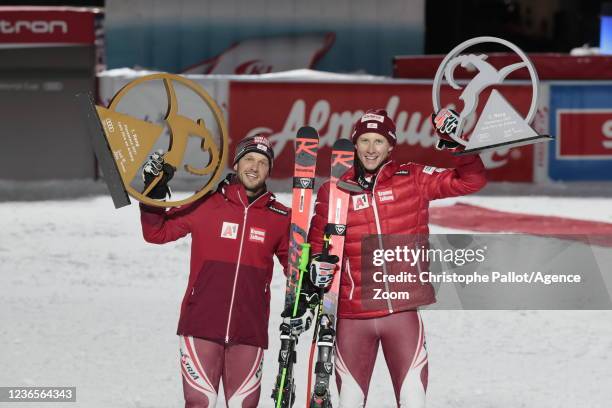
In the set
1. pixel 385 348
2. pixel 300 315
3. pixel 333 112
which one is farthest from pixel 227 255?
pixel 333 112

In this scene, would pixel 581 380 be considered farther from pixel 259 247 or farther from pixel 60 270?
pixel 60 270

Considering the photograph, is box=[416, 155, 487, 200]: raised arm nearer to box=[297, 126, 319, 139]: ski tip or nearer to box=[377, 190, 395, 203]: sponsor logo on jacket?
box=[377, 190, 395, 203]: sponsor logo on jacket

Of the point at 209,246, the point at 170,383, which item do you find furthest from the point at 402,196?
the point at 170,383

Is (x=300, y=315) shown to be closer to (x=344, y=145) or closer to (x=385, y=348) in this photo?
(x=385, y=348)

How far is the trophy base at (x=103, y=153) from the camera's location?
5.27 meters

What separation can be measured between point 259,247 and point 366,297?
59 centimetres

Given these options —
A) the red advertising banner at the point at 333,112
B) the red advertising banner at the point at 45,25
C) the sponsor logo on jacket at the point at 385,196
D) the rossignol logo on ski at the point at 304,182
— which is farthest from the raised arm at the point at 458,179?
the red advertising banner at the point at 45,25

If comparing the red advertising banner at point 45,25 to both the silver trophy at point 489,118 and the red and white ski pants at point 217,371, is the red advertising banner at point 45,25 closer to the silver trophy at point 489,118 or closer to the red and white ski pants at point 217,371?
the silver trophy at point 489,118

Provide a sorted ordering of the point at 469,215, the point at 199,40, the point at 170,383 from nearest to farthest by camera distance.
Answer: the point at 170,383, the point at 469,215, the point at 199,40

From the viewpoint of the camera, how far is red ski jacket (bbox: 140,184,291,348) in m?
5.23

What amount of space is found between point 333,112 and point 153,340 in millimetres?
9267

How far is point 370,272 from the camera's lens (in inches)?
208

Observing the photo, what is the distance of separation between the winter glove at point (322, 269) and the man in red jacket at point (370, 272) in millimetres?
224

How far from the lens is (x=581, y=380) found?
738 centimetres
